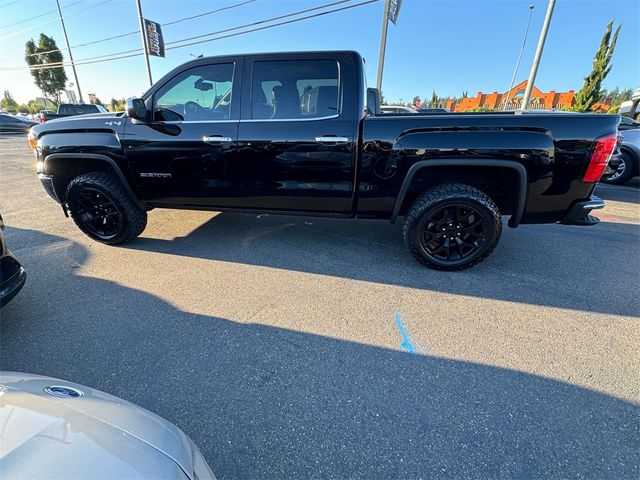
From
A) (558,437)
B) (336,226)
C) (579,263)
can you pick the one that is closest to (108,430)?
(558,437)

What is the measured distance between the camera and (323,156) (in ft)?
10.0

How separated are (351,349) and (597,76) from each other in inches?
1191

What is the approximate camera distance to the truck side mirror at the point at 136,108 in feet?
9.95

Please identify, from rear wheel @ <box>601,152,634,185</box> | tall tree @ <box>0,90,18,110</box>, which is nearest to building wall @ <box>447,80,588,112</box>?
rear wheel @ <box>601,152,634,185</box>

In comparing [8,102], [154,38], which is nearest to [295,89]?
[154,38]

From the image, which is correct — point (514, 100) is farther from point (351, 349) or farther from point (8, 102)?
point (8, 102)

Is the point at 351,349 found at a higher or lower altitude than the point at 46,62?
lower

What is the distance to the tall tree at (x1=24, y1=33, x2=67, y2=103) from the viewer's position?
3706 centimetres

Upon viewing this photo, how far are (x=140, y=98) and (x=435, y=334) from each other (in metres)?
3.58

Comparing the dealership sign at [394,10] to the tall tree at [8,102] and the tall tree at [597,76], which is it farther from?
the tall tree at [8,102]

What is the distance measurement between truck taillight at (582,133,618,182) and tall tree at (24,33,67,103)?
5135cm

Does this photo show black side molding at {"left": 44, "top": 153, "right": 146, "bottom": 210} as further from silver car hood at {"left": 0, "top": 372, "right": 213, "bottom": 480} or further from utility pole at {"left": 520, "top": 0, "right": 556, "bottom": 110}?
utility pole at {"left": 520, "top": 0, "right": 556, "bottom": 110}

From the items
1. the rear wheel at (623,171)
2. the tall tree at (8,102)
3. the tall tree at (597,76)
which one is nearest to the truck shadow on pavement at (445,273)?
the rear wheel at (623,171)

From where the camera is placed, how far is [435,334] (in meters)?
2.37
